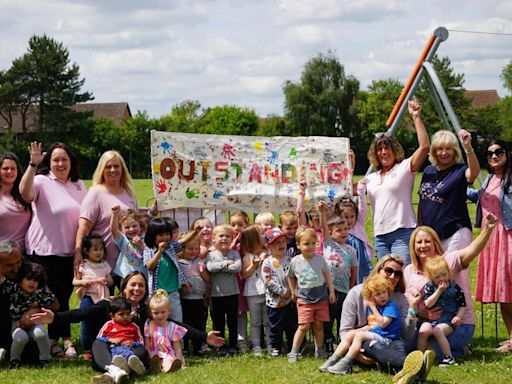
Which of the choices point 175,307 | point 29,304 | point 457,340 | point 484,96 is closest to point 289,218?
point 175,307

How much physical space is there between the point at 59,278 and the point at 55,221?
60cm

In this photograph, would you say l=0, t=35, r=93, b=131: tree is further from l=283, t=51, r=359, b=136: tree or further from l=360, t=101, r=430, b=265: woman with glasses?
l=360, t=101, r=430, b=265: woman with glasses

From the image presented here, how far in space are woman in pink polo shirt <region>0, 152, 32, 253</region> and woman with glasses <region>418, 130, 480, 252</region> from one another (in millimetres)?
3978

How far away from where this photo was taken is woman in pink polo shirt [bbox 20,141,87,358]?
25.1ft

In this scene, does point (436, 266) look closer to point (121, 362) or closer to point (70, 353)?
point (121, 362)

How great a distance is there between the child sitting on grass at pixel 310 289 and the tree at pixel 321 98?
5517cm

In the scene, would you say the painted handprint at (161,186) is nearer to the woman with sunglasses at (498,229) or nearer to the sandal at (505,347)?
the woman with sunglasses at (498,229)

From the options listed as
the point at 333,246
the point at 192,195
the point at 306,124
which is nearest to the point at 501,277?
the point at 333,246

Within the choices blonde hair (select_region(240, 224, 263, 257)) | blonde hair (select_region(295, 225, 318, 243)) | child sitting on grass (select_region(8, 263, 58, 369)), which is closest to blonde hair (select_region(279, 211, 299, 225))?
blonde hair (select_region(240, 224, 263, 257))

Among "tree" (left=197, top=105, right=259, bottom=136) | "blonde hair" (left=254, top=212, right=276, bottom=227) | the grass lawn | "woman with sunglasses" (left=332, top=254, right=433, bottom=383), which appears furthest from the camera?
"tree" (left=197, top=105, right=259, bottom=136)

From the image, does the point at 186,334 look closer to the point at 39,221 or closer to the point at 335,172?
the point at 39,221

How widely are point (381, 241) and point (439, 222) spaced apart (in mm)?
642

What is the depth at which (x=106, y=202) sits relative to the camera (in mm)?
7676

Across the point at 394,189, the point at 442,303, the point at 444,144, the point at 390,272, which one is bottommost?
the point at 442,303
